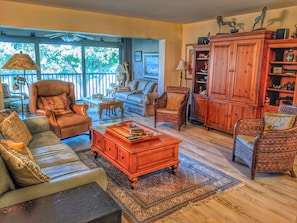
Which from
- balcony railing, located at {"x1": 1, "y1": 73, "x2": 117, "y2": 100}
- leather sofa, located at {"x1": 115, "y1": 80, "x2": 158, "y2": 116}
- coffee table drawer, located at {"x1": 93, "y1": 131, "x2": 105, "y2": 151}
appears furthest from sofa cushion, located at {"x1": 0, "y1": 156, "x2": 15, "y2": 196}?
balcony railing, located at {"x1": 1, "y1": 73, "x2": 117, "y2": 100}

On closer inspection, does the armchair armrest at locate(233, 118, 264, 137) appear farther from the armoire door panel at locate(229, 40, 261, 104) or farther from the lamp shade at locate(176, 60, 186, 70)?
the lamp shade at locate(176, 60, 186, 70)

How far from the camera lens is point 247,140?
327 cm

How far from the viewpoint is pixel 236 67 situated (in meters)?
4.52

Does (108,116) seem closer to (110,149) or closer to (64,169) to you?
(110,149)

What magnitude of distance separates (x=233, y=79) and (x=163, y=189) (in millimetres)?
2782

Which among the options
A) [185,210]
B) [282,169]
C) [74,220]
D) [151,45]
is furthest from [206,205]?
[151,45]

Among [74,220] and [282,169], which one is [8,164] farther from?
[282,169]

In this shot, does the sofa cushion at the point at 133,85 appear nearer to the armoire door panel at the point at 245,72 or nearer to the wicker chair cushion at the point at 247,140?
the armoire door panel at the point at 245,72

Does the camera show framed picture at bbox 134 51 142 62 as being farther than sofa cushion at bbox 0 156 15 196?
Yes

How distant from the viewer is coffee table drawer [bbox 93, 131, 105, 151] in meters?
3.37

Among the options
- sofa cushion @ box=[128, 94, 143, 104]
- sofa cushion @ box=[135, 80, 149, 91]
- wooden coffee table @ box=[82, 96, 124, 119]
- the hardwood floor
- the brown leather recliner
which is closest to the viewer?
the hardwood floor

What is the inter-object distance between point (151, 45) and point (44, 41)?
3279mm

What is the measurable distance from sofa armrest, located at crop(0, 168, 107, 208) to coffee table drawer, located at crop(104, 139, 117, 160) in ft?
3.73

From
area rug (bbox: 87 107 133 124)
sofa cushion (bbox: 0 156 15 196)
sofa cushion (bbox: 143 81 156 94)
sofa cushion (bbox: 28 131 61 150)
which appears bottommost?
area rug (bbox: 87 107 133 124)
